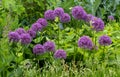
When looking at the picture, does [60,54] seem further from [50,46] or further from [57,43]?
[57,43]

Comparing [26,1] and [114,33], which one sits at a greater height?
[26,1]

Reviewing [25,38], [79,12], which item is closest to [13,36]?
[25,38]

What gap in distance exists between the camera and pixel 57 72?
3721 millimetres

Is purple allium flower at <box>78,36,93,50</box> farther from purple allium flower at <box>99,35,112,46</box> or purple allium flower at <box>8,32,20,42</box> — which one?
purple allium flower at <box>8,32,20,42</box>

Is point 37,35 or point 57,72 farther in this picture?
point 37,35

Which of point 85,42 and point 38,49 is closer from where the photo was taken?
point 85,42

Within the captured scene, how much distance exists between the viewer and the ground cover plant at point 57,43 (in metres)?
3.77

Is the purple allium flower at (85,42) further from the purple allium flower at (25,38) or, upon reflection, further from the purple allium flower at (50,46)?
the purple allium flower at (25,38)

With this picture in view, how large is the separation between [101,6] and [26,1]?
4.18ft

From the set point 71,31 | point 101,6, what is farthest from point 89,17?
point 101,6

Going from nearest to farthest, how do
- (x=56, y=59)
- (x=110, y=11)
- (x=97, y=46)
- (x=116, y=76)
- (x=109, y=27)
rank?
(x=116, y=76)
(x=56, y=59)
(x=97, y=46)
(x=109, y=27)
(x=110, y=11)

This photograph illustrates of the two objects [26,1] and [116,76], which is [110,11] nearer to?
[26,1]

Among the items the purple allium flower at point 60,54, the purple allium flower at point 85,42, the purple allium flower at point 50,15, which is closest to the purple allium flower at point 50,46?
the purple allium flower at point 60,54

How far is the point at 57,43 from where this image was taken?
185 inches
